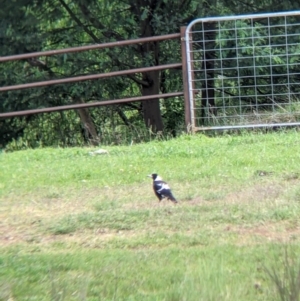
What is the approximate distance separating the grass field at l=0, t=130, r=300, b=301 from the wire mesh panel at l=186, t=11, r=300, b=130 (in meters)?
2.17

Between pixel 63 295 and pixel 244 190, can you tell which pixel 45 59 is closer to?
pixel 244 190

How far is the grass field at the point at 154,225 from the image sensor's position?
14.0ft

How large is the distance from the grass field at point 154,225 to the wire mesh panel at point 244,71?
2.17 metres

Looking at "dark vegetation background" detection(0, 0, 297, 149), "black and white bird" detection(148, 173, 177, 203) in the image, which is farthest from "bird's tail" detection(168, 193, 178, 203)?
"dark vegetation background" detection(0, 0, 297, 149)

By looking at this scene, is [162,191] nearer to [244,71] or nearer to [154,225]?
[154,225]

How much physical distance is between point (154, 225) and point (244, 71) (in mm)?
7875

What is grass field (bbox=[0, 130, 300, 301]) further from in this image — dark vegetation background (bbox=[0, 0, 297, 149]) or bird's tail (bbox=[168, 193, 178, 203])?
dark vegetation background (bbox=[0, 0, 297, 149])

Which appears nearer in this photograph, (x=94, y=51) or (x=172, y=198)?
(x=172, y=198)

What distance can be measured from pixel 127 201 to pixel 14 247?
1369mm

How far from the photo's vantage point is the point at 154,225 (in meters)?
5.66

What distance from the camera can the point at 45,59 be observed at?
1520 cm

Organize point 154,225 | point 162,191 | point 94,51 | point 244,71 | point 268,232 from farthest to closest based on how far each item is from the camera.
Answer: point 94,51 < point 244,71 < point 162,191 < point 154,225 < point 268,232

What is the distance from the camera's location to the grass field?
4281 mm

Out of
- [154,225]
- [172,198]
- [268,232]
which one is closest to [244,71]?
[172,198]
